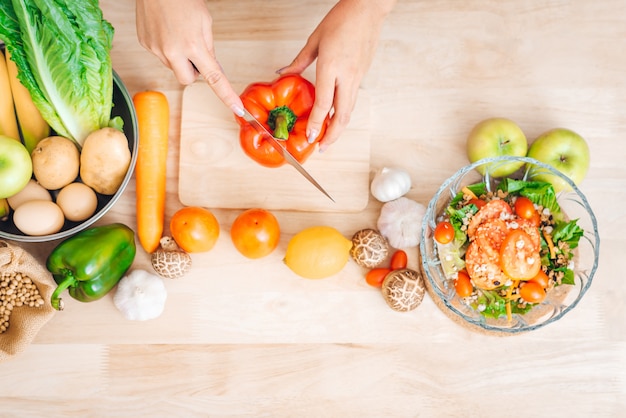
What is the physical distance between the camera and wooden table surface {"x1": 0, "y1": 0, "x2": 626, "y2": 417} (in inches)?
41.7

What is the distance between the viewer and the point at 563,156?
104 centimetres

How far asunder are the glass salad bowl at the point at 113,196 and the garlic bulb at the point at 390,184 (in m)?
0.48

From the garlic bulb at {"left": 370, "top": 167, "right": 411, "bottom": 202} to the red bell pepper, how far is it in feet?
0.51

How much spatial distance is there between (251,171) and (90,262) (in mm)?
363

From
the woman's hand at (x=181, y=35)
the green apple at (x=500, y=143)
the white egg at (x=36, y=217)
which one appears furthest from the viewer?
the green apple at (x=500, y=143)

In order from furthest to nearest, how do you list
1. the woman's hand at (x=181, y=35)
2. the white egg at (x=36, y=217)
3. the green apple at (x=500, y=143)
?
the green apple at (x=500, y=143)
the white egg at (x=36, y=217)
the woman's hand at (x=181, y=35)

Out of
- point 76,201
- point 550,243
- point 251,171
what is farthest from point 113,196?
point 550,243

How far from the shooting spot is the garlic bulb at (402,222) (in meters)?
1.04

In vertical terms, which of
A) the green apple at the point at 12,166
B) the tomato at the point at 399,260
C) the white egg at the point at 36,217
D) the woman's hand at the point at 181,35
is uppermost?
the woman's hand at the point at 181,35

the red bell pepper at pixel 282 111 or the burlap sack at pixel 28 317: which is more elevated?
the red bell pepper at pixel 282 111

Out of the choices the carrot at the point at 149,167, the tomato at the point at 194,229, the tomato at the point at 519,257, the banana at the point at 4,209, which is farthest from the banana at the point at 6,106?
the tomato at the point at 519,257

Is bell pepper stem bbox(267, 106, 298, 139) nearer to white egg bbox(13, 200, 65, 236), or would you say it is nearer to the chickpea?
white egg bbox(13, 200, 65, 236)

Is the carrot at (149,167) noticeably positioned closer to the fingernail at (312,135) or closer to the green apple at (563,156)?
the fingernail at (312,135)

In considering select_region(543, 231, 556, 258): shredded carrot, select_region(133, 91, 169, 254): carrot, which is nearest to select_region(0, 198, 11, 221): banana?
select_region(133, 91, 169, 254): carrot
